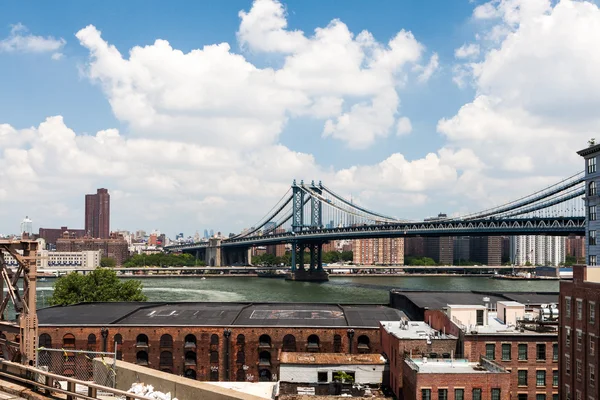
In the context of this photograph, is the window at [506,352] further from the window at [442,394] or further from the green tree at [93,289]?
the green tree at [93,289]

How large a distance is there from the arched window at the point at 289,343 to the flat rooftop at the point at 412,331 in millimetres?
5369

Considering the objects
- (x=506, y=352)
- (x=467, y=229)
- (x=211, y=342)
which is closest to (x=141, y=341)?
(x=211, y=342)

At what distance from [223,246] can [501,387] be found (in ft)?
538

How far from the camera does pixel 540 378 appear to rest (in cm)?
2830

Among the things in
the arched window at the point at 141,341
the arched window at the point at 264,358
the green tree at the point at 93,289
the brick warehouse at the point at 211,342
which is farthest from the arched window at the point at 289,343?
the green tree at the point at 93,289

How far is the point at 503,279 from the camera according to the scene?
172 metres

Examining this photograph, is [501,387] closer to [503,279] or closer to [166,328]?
[166,328]

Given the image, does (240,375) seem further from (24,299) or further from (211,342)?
(24,299)

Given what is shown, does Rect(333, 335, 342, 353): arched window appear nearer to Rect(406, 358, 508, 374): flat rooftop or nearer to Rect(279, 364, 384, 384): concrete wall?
Rect(279, 364, 384, 384): concrete wall

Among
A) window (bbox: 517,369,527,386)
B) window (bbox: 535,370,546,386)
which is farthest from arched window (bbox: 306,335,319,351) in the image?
window (bbox: 535,370,546,386)

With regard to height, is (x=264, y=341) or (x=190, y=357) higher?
(x=264, y=341)

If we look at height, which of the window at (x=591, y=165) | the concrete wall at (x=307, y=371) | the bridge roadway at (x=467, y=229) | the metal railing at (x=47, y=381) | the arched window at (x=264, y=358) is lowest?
the arched window at (x=264, y=358)

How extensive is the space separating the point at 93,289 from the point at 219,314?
23384mm

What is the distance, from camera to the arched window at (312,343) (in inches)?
1449
